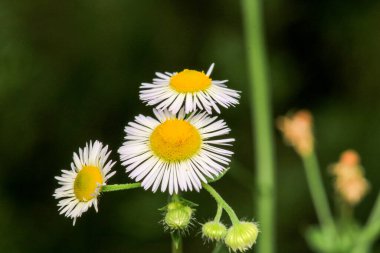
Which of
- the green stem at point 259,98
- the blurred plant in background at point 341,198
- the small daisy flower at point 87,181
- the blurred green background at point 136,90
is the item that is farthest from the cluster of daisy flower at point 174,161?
the blurred green background at point 136,90

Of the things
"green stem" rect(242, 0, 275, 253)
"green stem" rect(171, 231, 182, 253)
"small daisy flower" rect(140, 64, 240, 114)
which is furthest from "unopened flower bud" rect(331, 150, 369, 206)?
"green stem" rect(171, 231, 182, 253)

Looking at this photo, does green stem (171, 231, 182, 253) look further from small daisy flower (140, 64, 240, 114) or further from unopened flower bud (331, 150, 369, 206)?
Answer: unopened flower bud (331, 150, 369, 206)

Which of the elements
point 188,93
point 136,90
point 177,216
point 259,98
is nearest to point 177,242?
point 177,216

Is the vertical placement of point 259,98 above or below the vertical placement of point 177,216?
above

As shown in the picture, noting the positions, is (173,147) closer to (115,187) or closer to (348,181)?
(115,187)

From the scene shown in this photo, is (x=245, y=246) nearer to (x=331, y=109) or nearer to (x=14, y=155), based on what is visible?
(x=14, y=155)
